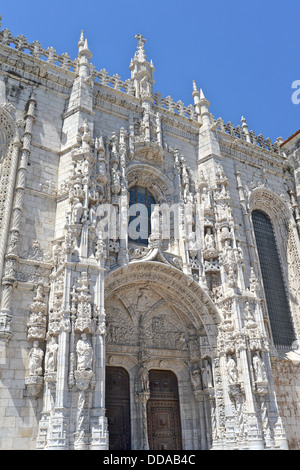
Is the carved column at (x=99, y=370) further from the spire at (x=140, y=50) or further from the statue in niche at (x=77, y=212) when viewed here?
the spire at (x=140, y=50)

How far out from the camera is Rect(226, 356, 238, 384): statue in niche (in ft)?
41.2

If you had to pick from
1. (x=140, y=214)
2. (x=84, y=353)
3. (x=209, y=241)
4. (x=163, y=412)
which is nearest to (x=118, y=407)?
(x=163, y=412)

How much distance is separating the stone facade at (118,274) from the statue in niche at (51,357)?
3 centimetres

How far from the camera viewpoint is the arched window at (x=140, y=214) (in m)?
14.8

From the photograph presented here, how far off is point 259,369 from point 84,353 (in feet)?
18.6

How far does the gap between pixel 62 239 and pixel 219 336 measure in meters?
6.00

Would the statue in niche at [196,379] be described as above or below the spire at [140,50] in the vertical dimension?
below

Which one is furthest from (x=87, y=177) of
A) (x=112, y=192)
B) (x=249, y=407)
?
(x=249, y=407)

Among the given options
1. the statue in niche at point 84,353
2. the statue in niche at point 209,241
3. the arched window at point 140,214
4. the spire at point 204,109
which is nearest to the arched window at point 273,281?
the statue in niche at point 209,241

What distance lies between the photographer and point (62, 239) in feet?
39.8

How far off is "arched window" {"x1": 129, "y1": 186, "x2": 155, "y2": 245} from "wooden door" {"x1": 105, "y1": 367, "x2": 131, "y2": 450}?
15.0ft

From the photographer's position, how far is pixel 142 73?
57.1 feet

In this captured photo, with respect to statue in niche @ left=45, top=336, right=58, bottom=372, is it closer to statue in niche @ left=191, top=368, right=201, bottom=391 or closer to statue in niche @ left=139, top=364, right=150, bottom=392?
statue in niche @ left=139, top=364, right=150, bottom=392
